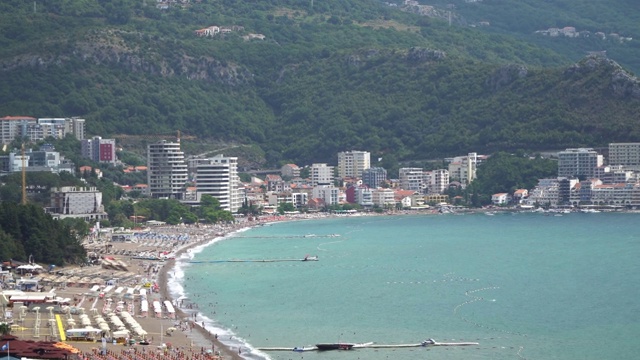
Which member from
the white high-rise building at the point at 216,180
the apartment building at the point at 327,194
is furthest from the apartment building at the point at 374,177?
the white high-rise building at the point at 216,180

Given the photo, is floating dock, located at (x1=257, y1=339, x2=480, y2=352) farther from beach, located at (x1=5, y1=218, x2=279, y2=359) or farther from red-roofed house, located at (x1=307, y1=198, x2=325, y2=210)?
red-roofed house, located at (x1=307, y1=198, x2=325, y2=210)

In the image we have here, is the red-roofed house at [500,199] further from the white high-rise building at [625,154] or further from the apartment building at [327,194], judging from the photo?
the apartment building at [327,194]

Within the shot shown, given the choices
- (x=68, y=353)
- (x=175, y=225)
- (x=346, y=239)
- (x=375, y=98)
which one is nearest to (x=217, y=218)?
(x=175, y=225)

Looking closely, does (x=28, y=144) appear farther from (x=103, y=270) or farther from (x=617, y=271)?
(x=617, y=271)

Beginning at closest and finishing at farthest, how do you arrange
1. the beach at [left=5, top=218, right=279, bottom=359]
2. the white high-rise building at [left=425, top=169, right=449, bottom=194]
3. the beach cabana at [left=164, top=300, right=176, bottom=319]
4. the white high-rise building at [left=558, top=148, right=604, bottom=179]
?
the beach at [left=5, top=218, right=279, bottom=359] → the beach cabana at [left=164, top=300, right=176, bottom=319] → the white high-rise building at [left=558, top=148, right=604, bottom=179] → the white high-rise building at [left=425, top=169, right=449, bottom=194]

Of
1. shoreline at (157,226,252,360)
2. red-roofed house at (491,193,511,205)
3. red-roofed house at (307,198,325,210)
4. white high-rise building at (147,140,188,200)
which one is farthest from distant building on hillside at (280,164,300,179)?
shoreline at (157,226,252,360)
